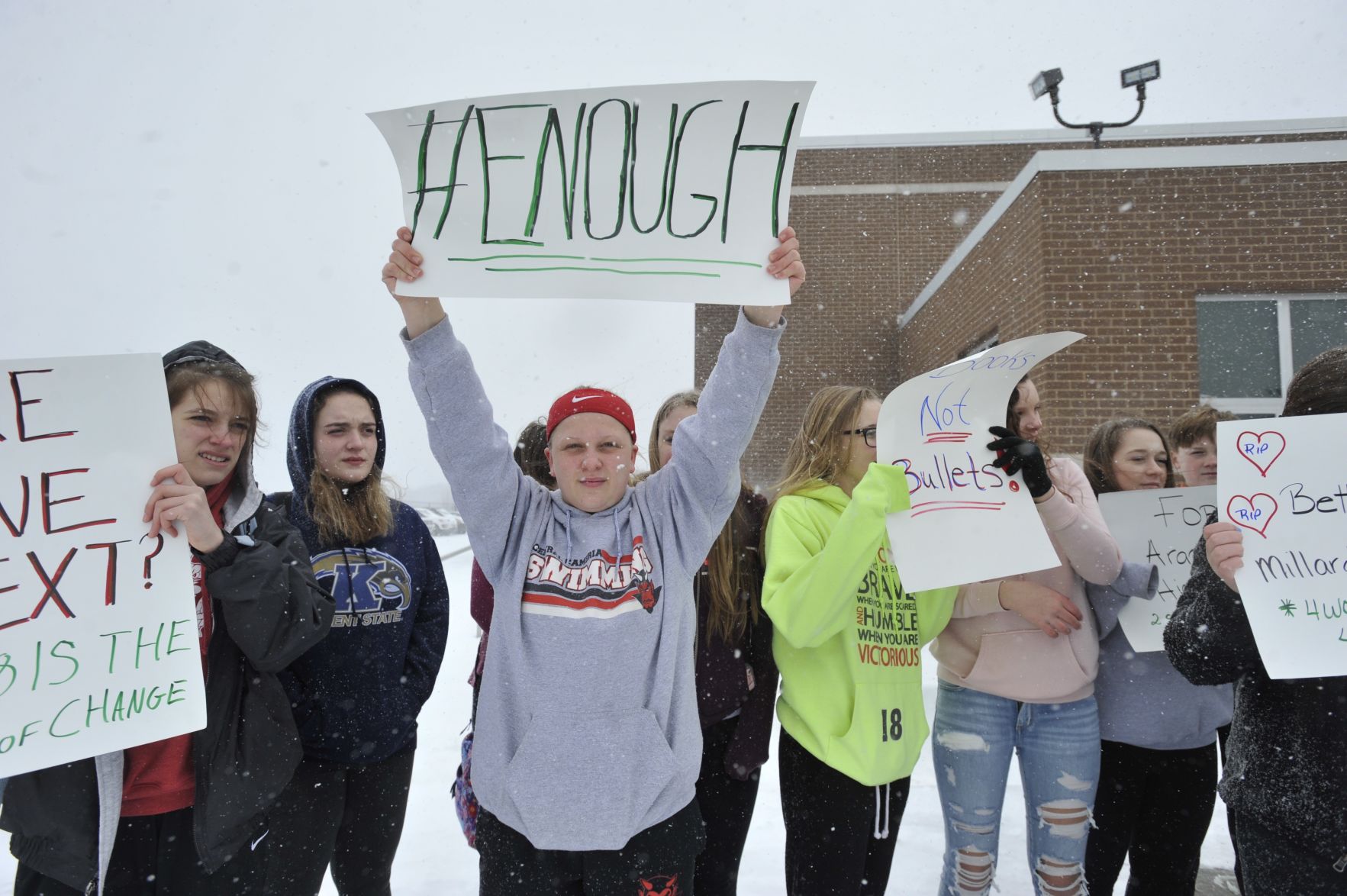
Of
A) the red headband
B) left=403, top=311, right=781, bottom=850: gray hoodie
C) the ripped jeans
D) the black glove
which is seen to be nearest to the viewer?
left=403, top=311, right=781, bottom=850: gray hoodie

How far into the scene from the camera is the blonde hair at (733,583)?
7.97 feet

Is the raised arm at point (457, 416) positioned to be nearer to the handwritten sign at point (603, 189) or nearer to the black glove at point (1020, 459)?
the handwritten sign at point (603, 189)

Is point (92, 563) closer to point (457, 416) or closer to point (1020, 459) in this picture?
point (457, 416)

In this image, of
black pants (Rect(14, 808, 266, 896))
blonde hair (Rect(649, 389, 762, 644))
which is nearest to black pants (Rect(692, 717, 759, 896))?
blonde hair (Rect(649, 389, 762, 644))

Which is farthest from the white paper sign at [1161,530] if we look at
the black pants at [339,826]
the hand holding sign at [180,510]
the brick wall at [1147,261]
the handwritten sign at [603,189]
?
the brick wall at [1147,261]

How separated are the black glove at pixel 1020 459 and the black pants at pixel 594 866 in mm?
1301

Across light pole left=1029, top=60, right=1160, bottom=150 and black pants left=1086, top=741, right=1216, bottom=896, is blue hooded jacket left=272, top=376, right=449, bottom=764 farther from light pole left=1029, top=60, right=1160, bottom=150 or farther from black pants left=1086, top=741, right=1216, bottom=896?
light pole left=1029, top=60, right=1160, bottom=150

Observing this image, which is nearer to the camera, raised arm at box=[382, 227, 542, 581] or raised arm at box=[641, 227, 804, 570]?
raised arm at box=[382, 227, 542, 581]

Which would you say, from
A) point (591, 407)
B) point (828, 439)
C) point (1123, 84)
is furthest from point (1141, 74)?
point (591, 407)

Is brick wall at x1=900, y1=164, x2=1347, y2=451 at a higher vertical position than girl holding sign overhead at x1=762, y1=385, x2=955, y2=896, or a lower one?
higher

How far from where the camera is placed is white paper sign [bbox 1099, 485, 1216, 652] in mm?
2584

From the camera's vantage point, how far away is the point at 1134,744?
2.53 meters

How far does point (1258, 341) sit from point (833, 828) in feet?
24.1

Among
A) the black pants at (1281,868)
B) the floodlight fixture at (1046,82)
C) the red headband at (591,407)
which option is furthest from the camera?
the floodlight fixture at (1046,82)
